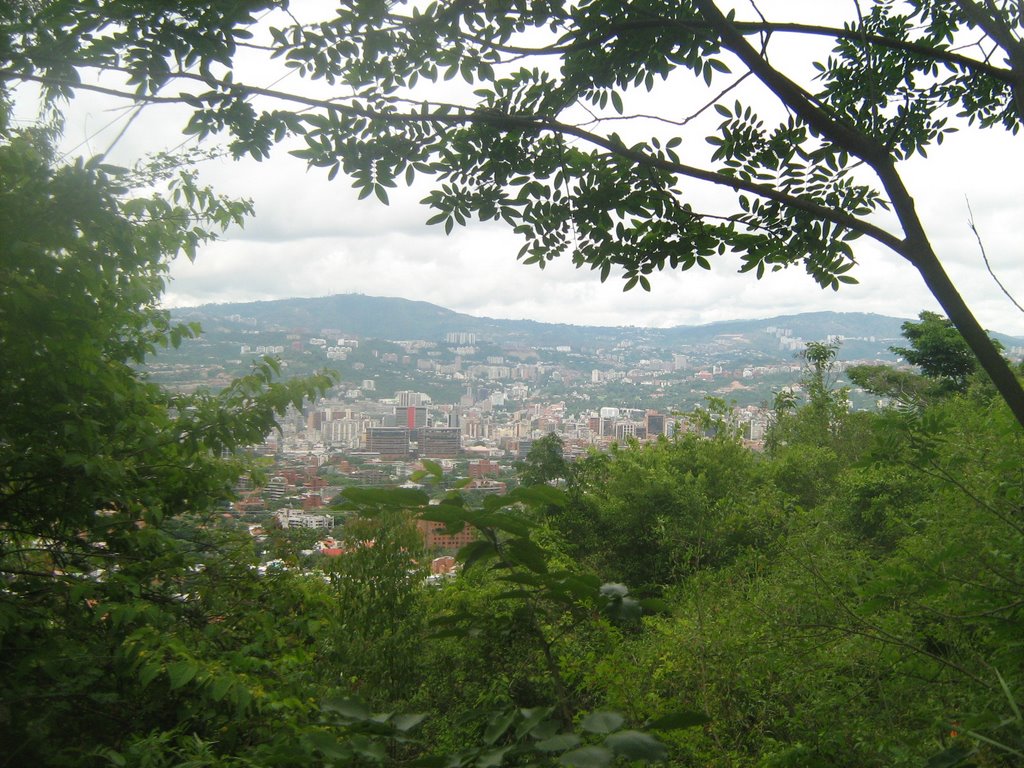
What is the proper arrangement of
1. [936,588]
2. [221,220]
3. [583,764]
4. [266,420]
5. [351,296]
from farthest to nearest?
1. [351,296]
2. [221,220]
3. [266,420]
4. [936,588]
5. [583,764]

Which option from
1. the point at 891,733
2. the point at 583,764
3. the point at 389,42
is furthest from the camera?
the point at 891,733

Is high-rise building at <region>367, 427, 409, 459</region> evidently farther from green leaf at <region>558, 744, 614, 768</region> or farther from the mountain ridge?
green leaf at <region>558, 744, 614, 768</region>

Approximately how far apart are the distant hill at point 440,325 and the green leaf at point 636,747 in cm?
862

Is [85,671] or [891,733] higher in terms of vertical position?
[85,671]

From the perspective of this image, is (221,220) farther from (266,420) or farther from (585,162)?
(585,162)

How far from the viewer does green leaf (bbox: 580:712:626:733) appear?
96cm

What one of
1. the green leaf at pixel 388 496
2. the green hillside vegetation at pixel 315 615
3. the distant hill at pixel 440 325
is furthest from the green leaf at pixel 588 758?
the distant hill at pixel 440 325

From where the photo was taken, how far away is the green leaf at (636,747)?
92cm

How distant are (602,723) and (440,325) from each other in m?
17.4

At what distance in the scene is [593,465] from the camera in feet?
35.6

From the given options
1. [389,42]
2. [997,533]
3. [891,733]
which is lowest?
[891,733]

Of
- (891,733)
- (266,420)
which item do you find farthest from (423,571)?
(891,733)

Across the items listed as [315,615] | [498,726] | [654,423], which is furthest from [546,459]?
[498,726]

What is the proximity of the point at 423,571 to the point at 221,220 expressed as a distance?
2737 mm
